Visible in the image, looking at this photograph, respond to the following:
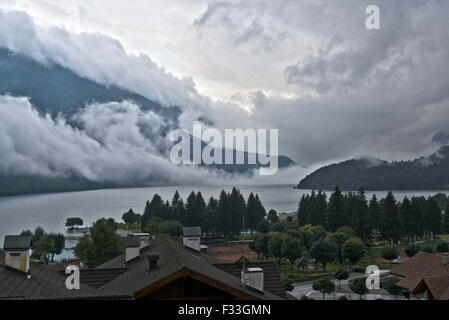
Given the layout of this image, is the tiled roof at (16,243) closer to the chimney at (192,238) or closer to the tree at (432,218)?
the chimney at (192,238)

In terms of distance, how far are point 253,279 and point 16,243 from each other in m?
6.93

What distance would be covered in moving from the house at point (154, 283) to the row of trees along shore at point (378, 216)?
1892 inches

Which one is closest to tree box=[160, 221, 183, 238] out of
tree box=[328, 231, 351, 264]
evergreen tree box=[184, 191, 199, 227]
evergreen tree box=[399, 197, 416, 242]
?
evergreen tree box=[184, 191, 199, 227]

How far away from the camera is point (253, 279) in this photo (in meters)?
10.8

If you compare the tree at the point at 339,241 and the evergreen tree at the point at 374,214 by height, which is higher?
the evergreen tree at the point at 374,214

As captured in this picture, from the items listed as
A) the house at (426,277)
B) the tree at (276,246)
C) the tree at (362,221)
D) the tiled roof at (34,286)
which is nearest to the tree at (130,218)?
the tree at (362,221)

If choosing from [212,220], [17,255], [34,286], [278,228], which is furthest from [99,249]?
[212,220]

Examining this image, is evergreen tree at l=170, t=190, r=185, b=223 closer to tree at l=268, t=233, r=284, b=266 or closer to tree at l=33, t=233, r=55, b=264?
tree at l=33, t=233, r=55, b=264

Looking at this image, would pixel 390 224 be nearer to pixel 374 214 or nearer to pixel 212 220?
pixel 374 214

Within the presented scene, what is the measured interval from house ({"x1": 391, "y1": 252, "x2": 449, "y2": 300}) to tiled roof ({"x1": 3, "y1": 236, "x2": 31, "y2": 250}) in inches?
600

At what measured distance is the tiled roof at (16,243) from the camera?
11.1 meters

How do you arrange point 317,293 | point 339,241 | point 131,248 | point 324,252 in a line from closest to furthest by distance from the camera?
1. point 131,248
2. point 317,293
3. point 324,252
4. point 339,241

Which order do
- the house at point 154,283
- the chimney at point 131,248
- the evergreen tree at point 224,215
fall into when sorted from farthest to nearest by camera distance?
the evergreen tree at point 224,215 < the chimney at point 131,248 < the house at point 154,283

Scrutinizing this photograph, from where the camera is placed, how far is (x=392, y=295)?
27.4 m
